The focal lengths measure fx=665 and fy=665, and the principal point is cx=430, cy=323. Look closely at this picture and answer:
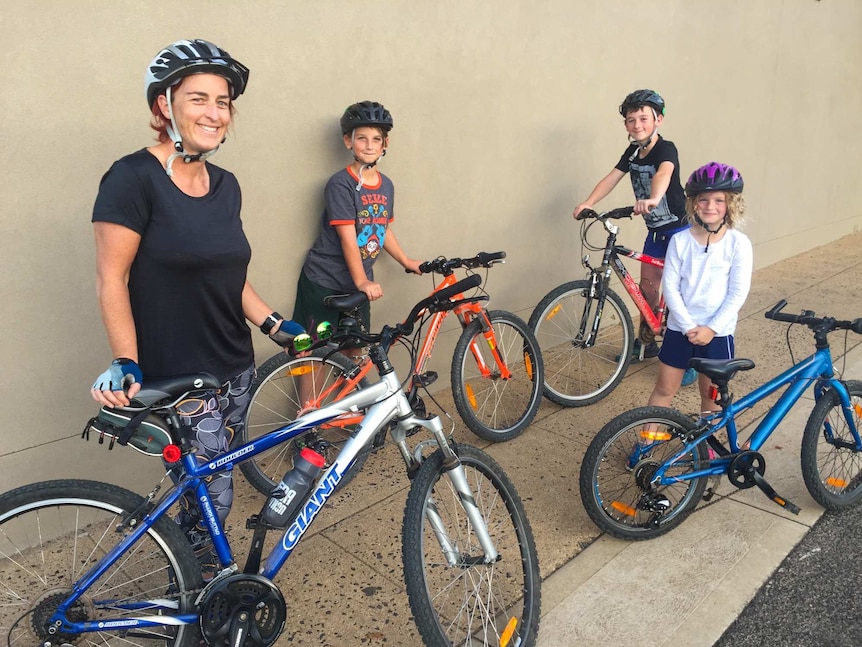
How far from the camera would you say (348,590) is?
2.83 m

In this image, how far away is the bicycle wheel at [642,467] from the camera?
9.76 ft

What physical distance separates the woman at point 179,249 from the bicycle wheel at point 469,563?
75cm

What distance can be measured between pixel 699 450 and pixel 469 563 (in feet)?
4.36

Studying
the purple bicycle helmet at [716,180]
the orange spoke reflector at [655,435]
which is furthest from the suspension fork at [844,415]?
the purple bicycle helmet at [716,180]

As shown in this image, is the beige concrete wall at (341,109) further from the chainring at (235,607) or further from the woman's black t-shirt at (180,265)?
the chainring at (235,607)

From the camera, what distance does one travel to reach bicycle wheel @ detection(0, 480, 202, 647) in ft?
6.56

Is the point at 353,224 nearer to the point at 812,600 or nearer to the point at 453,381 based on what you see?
the point at 453,381

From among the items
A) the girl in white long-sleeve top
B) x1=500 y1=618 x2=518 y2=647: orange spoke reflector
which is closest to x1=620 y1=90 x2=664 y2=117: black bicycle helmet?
the girl in white long-sleeve top

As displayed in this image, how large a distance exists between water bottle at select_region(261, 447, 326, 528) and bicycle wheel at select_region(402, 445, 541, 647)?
343 millimetres

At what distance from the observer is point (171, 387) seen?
6.65ft

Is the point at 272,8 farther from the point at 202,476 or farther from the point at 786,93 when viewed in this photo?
the point at 786,93

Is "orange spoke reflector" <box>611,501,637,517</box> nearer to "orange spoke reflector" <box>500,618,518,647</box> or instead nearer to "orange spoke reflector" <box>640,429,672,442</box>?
"orange spoke reflector" <box>640,429,672,442</box>

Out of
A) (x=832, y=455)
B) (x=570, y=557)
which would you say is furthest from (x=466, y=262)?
(x=832, y=455)

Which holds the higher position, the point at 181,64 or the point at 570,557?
the point at 181,64
